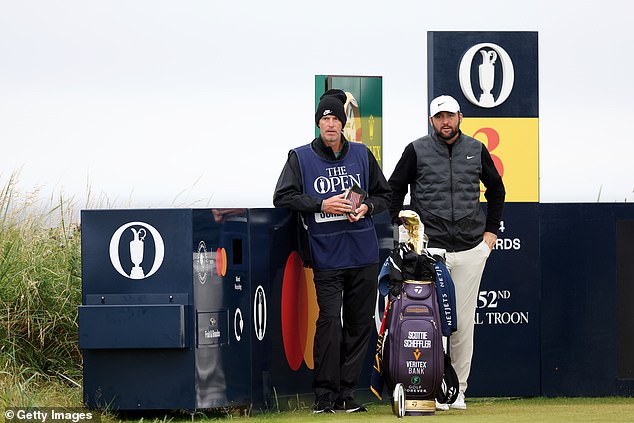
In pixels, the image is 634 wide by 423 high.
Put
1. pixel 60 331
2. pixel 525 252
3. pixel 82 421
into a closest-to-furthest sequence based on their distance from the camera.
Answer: pixel 82 421 < pixel 60 331 < pixel 525 252

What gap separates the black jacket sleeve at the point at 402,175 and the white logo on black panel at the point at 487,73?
1.41 metres

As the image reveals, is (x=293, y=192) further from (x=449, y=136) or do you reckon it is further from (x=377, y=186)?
(x=449, y=136)

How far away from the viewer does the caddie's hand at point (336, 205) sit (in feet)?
28.6

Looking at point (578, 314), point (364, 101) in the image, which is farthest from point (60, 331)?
point (578, 314)

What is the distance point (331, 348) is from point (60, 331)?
2221 mm

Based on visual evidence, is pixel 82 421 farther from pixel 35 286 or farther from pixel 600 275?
pixel 600 275

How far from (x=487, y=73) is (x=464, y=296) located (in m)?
2.12

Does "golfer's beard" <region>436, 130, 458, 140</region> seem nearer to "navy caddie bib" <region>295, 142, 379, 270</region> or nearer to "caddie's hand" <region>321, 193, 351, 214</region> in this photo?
"navy caddie bib" <region>295, 142, 379, 270</region>

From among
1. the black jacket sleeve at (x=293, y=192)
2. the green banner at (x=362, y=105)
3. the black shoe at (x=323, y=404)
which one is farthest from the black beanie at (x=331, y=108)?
the green banner at (x=362, y=105)

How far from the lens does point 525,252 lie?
1059 centimetres

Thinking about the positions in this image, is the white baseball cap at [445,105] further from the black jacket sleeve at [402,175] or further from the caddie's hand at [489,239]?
the caddie's hand at [489,239]

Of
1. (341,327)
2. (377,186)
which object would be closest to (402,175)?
(377,186)

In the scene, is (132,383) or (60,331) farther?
(60,331)

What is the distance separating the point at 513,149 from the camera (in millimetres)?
10727
